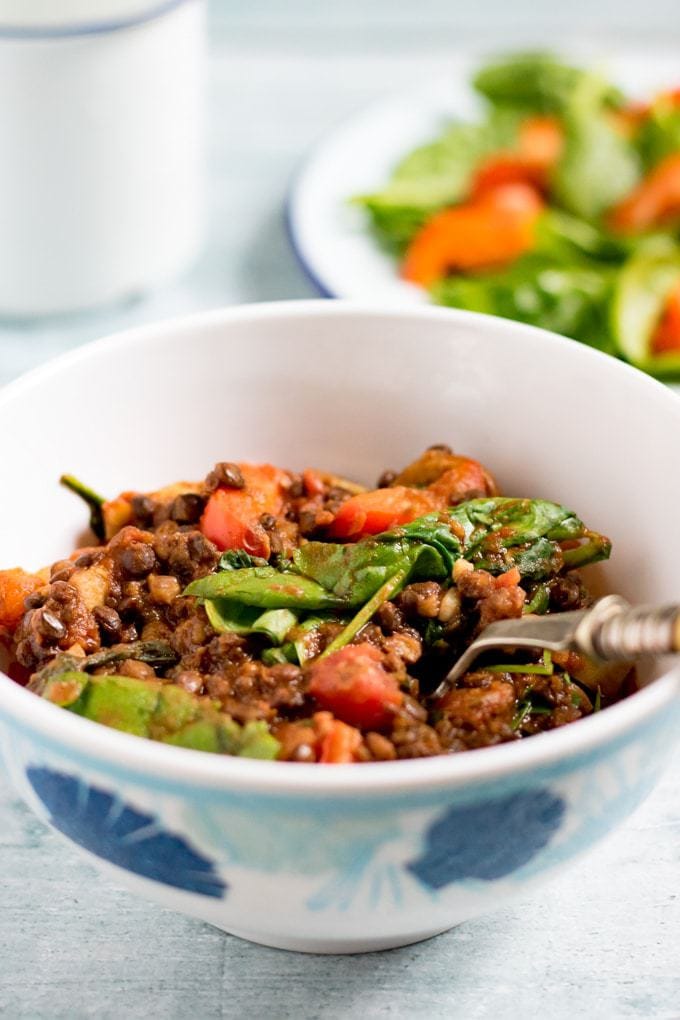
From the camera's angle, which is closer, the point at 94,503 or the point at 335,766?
the point at 335,766

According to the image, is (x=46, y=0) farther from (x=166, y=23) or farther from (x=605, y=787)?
(x=605, y=787)

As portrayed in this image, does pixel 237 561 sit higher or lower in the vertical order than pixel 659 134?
higher

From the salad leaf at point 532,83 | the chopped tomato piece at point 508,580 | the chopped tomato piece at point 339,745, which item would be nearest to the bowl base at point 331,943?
the chopped tomato piece at point 339,745

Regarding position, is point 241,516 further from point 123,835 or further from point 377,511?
→ point 123,835

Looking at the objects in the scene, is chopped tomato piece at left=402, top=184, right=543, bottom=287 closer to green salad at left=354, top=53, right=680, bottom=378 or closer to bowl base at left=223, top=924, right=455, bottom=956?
green salad at left=354, top=53, right=680, bottom=378

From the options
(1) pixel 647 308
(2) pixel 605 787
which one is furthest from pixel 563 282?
(2) pixel 605 787

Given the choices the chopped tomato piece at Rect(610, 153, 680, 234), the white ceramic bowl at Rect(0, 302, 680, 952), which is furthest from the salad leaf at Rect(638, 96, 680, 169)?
the white ceramic bowl at Rect(0, 302, 680, 952)

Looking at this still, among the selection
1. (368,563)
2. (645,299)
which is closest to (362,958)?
(368,563)
